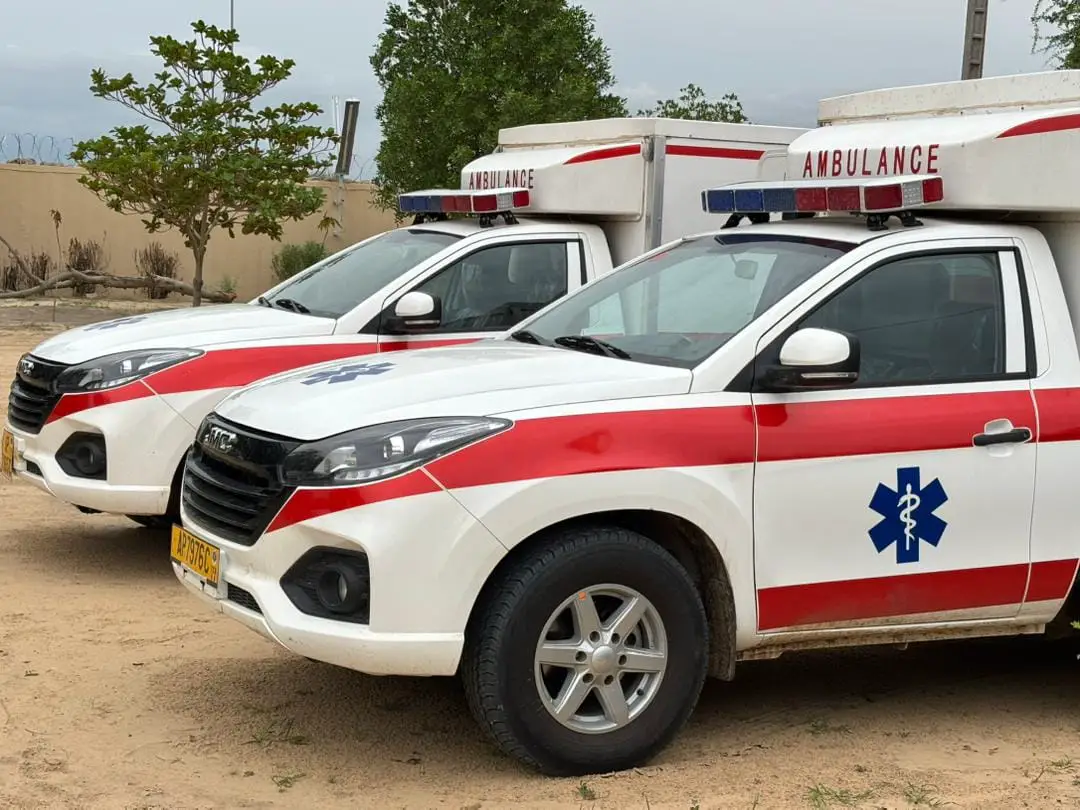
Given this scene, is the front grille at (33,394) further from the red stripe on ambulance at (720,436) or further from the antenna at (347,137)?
the antenna at (347,137)

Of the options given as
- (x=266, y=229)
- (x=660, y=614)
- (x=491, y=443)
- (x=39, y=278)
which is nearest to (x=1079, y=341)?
(x=660, y=614)

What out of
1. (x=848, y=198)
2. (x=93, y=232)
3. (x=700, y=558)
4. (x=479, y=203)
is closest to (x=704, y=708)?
(x=700, y=558)

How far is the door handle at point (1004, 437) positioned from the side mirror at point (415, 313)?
10.4 feet

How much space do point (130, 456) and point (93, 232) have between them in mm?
18499

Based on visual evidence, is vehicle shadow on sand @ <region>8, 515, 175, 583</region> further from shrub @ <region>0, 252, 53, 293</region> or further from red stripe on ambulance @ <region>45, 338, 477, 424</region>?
shrub @ <region>0, 252, 53, 293</region>

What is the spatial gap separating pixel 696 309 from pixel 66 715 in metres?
2.60

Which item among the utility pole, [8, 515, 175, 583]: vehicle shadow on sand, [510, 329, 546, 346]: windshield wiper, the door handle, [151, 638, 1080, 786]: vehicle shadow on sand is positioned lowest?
[8, 515, 175, 583]: vehicle shadow on sand

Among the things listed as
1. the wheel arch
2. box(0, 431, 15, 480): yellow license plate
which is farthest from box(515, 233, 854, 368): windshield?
box(0, 431, 15, 480): yellow license plate

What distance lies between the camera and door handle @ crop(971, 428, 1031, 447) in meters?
5.09

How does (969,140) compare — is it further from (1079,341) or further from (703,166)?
(703,166)

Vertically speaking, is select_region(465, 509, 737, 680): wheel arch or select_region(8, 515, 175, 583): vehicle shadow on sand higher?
select_region(465, 509, 737, 680): wheel arch

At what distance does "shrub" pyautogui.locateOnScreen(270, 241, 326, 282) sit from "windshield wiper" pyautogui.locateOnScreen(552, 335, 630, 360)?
1963 cm

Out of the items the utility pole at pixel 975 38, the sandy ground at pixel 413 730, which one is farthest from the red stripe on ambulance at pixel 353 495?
the utility pole at pixel 975 38

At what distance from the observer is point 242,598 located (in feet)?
15.7
